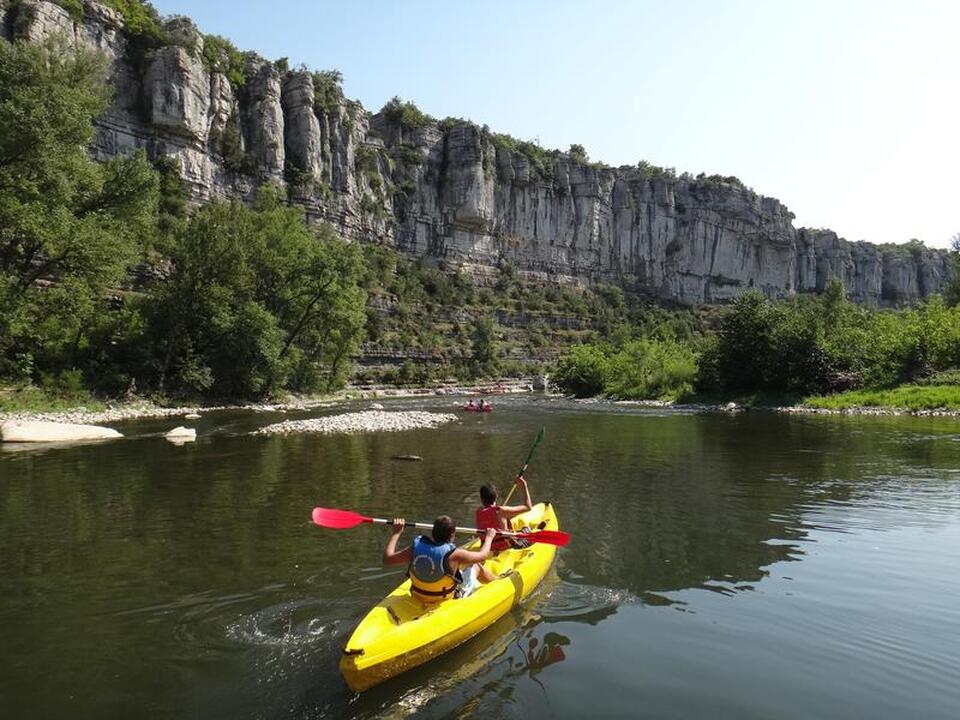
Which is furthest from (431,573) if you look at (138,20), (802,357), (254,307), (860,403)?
(138,20)

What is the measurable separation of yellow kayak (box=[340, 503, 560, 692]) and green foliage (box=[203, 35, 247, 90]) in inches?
2854

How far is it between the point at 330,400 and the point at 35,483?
28.5m

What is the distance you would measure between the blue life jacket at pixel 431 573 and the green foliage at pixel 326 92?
262ft

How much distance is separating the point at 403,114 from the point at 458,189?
13.9 m

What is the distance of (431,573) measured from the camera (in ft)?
19.2

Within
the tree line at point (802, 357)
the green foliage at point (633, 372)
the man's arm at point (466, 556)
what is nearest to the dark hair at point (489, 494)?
the man's arm at point (466, 556)

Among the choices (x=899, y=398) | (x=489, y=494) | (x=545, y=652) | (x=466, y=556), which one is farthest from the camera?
(x=899, y=398)

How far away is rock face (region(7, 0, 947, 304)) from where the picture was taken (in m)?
60.0

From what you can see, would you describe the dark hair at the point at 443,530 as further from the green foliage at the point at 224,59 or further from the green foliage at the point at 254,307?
the green foliage at the point at 224,59

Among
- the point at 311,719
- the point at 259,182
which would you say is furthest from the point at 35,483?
the point at 259,182

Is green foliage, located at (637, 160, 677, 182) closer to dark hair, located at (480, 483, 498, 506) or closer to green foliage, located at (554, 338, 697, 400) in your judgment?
green foliage, located at (554, 338, 697, 400)

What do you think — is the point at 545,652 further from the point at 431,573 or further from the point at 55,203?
the point at 55,203

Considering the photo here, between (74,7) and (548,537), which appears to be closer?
(548,537)

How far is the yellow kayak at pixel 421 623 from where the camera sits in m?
4.88
